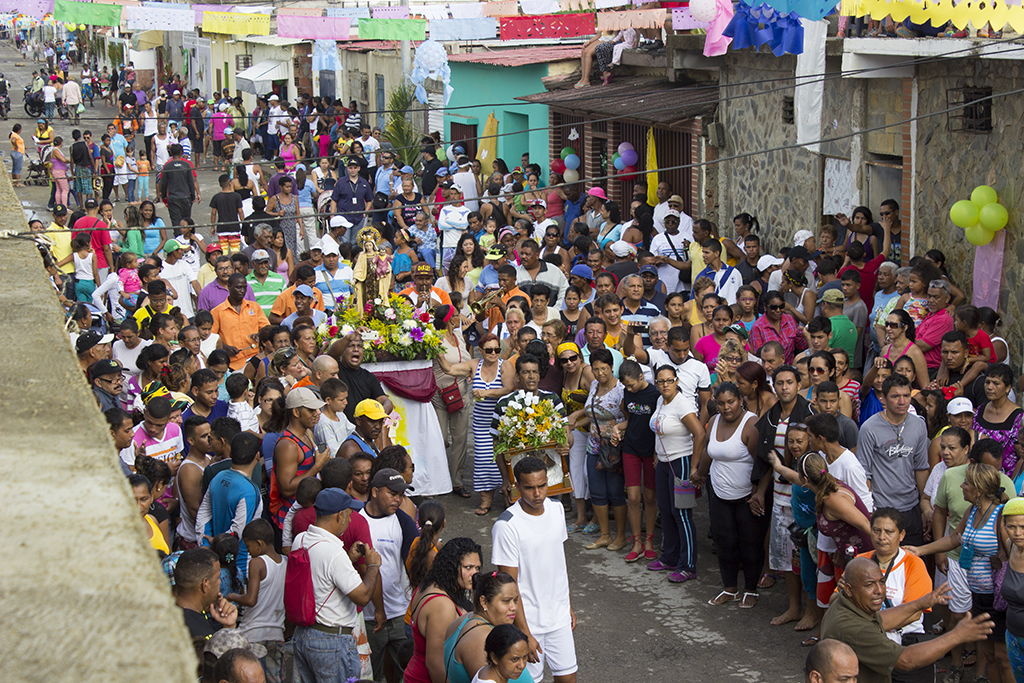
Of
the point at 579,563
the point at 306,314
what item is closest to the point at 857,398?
the point at 579,563

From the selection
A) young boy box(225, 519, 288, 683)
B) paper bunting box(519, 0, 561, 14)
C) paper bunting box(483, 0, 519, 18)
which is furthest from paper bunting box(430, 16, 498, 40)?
young boy box(225, 519, 288, 683)

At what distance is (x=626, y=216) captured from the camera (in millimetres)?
18297

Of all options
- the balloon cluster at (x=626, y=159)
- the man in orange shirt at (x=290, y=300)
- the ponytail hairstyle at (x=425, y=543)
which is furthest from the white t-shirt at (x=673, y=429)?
the balloon cluster at (x=626, y=159)

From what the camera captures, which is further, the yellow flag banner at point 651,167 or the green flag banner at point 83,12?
the green flag banner at point 83,12

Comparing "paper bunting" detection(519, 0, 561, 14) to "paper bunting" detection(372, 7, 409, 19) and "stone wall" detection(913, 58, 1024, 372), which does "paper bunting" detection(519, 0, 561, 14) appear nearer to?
"paper bunting" detection(372, 7, 409, 19)

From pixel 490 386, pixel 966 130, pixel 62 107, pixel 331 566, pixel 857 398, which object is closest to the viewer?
pixel 331 566

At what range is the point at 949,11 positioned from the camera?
27.0 feet

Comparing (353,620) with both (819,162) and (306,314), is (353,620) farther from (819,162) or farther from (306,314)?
(819,162)

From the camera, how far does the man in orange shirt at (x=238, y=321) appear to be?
10.3m

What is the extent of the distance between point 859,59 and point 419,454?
5.93 metres

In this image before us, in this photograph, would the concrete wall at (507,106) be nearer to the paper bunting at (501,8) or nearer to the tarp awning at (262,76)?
the paper bunting at (501,8)

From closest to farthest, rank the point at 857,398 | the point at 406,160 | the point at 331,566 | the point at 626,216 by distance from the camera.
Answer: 1. the point at 331,566
2. the point at 857,398
3. the point at 626,216
4. the point at 406,160

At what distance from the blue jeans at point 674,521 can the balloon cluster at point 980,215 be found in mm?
3559

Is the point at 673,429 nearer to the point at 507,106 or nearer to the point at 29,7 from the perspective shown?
the point at 507,106
